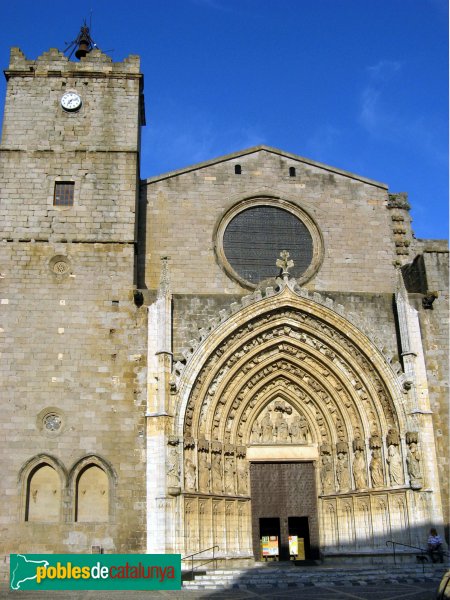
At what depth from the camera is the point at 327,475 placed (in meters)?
15.6

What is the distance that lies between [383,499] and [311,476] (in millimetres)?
1835

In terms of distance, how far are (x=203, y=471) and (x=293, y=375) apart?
318 centimetres

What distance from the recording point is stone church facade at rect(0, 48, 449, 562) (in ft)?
45.6

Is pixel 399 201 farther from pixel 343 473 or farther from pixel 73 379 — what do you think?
pixel 73 379

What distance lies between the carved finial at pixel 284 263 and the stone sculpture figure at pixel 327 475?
417cm

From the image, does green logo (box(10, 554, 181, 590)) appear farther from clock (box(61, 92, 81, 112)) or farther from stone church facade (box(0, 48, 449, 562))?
clock (box(61, 92, 81, 112))

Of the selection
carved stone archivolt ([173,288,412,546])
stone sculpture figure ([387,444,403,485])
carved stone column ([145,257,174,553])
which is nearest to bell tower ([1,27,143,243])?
carved stone column ([145,257,174,553])

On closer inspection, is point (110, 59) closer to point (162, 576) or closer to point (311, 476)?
point (311, 476)

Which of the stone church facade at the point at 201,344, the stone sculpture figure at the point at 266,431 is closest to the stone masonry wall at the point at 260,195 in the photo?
the stone church facade at the point at 201,344

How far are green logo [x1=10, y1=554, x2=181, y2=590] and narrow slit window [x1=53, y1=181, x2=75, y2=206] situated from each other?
7.94 metres

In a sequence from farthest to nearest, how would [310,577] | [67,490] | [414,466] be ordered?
[414,466] < [67,490] < [310,577]

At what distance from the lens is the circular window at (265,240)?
17.2m

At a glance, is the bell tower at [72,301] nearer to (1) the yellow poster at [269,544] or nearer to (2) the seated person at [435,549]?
(1) the yellow poster at [269,544]

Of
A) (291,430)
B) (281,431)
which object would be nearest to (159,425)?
(281,431)
